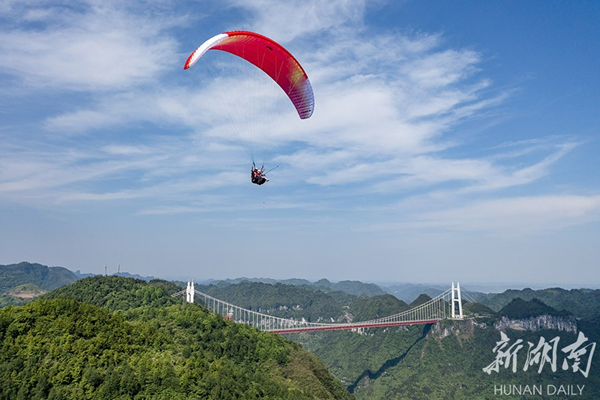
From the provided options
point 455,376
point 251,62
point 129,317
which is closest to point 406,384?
point 455,376

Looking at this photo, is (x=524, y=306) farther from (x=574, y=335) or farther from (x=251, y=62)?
(x=251, y=62)

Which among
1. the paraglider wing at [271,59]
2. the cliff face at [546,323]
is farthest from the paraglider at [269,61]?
the cliff face at [546,323]

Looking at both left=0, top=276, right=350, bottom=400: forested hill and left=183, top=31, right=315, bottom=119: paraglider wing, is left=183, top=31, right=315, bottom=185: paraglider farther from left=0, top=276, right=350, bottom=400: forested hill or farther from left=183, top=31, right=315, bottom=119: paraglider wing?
left=0, top=276, right=350, bottom=400: forested hill

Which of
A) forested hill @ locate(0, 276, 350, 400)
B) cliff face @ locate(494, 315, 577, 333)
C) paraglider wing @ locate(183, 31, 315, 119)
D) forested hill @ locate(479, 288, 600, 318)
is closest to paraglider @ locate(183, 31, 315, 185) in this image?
paraglider wing @ locate(183, 31, 315, 119)

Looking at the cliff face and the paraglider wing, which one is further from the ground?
the paraglider wing

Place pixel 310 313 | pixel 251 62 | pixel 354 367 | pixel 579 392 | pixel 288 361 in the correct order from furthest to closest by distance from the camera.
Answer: pixel 310 313
pixel 354 367
pixel 579 392
pixel 288 361
pixel 251 62

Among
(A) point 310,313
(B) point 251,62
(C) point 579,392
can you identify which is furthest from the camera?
(A) point 310,313

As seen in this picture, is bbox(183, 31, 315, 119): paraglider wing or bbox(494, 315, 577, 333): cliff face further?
bbox(494, 315, 577, 333): cliff face

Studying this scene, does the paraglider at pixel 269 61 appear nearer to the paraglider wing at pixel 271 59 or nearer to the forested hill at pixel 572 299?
the paraglider wing at pixel 271 59
